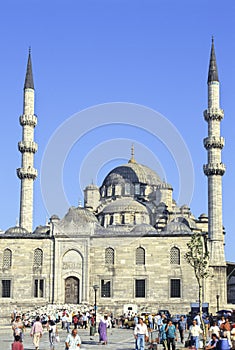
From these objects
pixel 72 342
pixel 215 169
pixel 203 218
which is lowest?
pixel 72 342

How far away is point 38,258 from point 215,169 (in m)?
14.7

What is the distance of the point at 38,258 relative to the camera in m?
43.3

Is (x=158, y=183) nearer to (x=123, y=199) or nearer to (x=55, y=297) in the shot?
(x=123, y=199)

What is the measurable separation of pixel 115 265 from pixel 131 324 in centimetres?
945

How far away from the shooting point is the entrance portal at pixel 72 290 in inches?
1684

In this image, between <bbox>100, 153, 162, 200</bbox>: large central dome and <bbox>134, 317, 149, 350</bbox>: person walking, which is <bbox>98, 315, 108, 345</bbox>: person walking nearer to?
<bbox>134, 317, 149, 350</bbox>: person walking

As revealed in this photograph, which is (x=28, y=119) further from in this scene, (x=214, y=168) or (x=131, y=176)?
(x=214, y=168)

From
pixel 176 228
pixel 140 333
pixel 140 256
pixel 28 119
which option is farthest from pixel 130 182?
pixel 140 333

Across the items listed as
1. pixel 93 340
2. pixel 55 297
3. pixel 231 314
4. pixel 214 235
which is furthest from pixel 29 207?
pixel 93 340

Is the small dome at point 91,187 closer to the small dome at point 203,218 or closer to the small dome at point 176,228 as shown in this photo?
the small dome at point 203,218

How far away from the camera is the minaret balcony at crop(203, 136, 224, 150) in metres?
46.4

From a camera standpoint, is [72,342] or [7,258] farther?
[7,258]

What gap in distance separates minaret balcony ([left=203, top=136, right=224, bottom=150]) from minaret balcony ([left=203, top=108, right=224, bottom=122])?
1641mm

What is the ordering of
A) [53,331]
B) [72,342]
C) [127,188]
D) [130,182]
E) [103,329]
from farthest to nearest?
1. [130,182]
2. [127,188]
3. [103,329]
4. [53,331]
5. [72,342]
